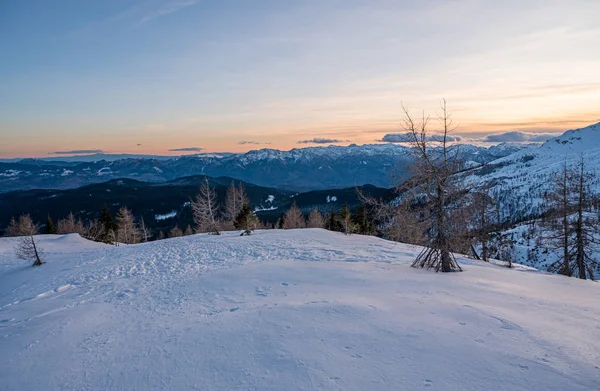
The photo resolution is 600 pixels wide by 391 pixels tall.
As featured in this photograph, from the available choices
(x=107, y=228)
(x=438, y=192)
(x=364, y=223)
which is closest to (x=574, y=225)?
(x=438, y=192)

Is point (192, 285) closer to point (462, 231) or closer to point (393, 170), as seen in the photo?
point (393, 170)

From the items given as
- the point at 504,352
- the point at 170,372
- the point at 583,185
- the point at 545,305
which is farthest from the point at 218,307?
the point at 583,185

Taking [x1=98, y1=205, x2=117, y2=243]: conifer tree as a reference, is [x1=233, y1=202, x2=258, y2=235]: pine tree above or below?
above

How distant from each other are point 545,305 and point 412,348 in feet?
16.8

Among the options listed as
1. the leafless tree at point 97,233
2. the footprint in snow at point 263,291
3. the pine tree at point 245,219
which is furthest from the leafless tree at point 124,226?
the footprint in snow at point 263,291

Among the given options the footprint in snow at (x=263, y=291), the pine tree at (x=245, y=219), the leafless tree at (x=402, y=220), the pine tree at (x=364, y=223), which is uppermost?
the leafless tree at (x=402, y=220)

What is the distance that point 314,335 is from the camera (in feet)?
20.1

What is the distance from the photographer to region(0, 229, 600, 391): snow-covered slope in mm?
4793

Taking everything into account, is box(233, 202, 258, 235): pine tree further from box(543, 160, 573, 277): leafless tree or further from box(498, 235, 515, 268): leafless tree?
box(543, 160, 573, 277): leafless tree

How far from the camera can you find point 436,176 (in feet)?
42.8

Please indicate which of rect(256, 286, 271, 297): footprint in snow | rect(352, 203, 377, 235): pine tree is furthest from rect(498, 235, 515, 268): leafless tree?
rect(352, 203, 377, 235): pine tree

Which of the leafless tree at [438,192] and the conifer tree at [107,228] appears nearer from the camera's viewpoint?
the leafless tree at [438,192]

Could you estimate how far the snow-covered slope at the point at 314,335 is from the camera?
4.79 meters

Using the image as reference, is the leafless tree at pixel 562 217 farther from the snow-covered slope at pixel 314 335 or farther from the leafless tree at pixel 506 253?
the snow-covered slope at pixel 314 335
